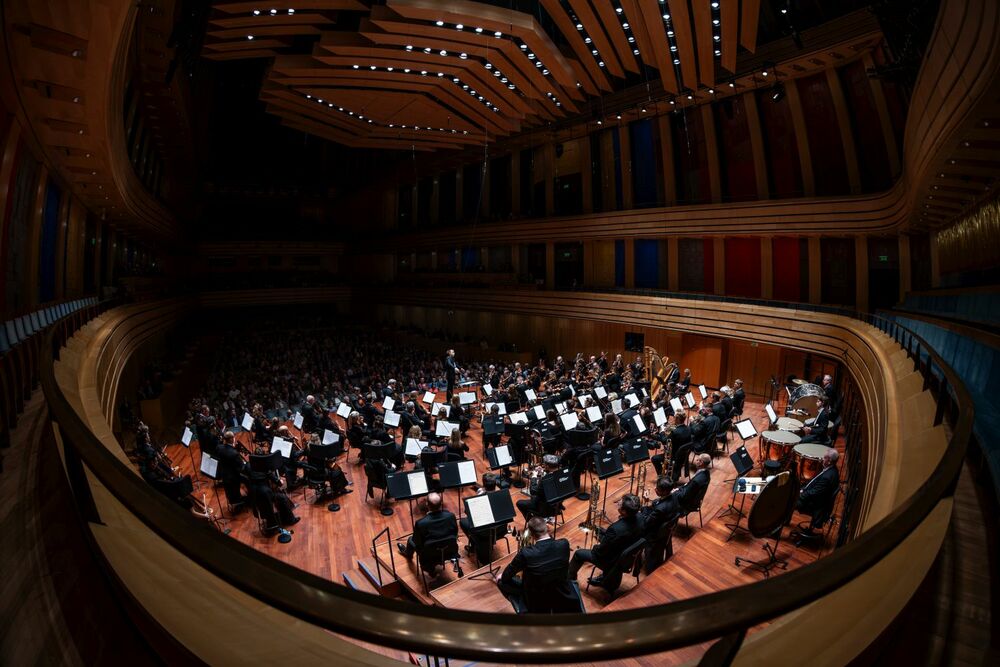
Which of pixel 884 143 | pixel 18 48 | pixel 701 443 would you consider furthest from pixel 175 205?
pixel 884 143

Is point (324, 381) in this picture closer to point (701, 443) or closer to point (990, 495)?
point (701, 443)

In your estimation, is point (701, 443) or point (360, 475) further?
point (360, 475)

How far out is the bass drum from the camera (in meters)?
10.8

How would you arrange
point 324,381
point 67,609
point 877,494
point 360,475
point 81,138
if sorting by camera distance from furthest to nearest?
point 324,381, point 360,475, point 81,138, point 877,494, point 67,609

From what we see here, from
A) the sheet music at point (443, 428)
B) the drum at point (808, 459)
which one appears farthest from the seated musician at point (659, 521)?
the sheet music at point (443, 428)

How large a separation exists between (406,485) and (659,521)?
3.36 meters

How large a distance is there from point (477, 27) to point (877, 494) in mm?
12098

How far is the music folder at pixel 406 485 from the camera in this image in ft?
22.4

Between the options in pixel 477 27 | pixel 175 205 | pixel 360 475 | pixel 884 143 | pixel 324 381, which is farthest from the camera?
pixel 175 205

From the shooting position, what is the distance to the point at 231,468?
802 centimetres

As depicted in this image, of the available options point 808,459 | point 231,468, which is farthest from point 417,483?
point 808,459

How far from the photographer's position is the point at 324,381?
53.6 ft

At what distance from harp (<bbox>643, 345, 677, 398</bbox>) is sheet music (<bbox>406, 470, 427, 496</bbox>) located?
8950 mm

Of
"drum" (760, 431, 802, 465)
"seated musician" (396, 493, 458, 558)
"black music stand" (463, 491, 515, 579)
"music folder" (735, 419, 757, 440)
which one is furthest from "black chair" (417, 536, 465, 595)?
"drum" (760, 431, 802, 465)
